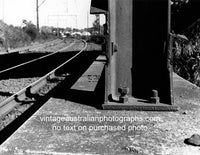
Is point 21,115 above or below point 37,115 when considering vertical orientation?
below

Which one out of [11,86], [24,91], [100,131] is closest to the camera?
[100,131]

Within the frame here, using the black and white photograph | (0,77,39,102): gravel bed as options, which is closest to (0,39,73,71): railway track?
(0,77,39,102): gravel bed

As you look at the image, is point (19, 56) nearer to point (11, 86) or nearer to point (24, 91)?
point (11, 86)

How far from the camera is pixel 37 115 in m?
4.16

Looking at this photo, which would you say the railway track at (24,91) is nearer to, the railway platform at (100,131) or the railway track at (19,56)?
the railway track at (19,56)

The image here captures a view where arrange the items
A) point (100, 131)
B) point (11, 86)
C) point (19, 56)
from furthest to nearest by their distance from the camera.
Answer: point (19, 56), point (11, 86), point (100, 131)

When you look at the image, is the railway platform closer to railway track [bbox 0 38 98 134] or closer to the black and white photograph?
the black and white photograph

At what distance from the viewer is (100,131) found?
355cm

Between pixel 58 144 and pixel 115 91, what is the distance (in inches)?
69.1

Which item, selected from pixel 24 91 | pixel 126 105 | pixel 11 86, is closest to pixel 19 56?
pixel 11 86

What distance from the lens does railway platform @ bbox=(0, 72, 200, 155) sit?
9.96 feet

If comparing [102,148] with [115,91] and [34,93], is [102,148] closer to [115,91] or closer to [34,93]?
[115,91]

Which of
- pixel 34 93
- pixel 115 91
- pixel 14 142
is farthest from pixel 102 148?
pixel 34 93

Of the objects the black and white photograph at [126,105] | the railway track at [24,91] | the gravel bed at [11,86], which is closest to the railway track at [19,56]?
the railway track at [24,91]
